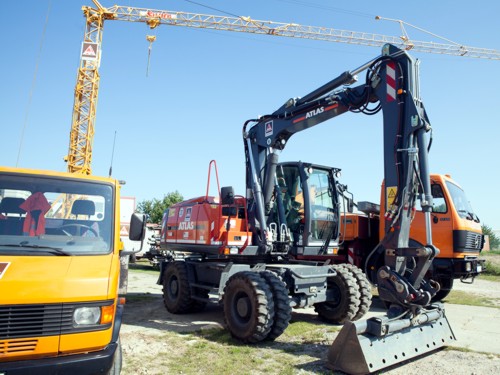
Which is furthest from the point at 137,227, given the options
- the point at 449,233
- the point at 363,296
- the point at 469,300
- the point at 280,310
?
the point at 469,300

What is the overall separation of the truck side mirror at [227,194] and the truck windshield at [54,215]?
316 centimetres

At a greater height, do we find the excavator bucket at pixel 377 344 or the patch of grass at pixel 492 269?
the patch of grass at pixel 492 269

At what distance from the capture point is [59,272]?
12.2 feet

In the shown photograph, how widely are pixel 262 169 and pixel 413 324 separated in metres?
4.12

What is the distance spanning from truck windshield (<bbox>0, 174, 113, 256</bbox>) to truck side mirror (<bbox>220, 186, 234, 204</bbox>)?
316 cm

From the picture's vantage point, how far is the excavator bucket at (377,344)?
4754mm

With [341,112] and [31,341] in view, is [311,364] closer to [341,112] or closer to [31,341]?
[31,341]

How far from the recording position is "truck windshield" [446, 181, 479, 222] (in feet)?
31.0

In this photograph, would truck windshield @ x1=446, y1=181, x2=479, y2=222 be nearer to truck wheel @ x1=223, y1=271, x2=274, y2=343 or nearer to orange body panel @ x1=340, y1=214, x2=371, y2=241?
orange body panel @ x1=340, y1=214, x2=371, y2=241

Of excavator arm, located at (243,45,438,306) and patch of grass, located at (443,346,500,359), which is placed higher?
excavator arm, located at (243,45,438,306)

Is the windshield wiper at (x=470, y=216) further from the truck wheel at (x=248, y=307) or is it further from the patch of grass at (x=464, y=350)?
the truck wheel at (x=248, y=307)

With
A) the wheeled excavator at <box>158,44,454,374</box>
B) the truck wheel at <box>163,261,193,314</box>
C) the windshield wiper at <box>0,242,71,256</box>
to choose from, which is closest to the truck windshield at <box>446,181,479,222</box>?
the wheeled excavator at <box>158,44,454,374</box>

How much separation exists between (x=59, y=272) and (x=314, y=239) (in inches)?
209

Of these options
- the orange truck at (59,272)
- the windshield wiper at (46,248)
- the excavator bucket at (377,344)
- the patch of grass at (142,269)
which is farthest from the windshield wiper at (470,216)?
the patch of grass at (142,269)
